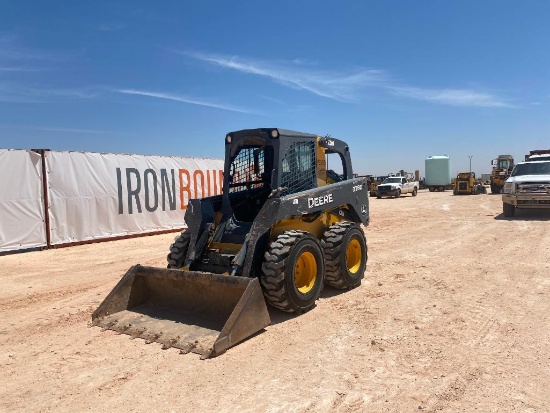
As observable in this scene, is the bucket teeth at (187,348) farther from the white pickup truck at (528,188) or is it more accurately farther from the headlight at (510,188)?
the headlight at (510,188)

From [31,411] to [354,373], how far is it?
2.73 m

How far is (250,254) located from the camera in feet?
17.2

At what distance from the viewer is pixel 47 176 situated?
12.3m

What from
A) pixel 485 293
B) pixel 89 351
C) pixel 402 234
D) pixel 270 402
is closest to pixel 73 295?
pixel 89 351

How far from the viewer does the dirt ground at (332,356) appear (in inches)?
134

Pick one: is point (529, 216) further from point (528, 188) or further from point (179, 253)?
point (179, 253)

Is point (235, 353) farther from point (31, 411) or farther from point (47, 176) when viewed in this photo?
point (47, 176)

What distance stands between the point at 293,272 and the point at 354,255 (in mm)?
2151

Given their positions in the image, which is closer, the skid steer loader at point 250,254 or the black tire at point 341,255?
the skid steer loader at point 250,254

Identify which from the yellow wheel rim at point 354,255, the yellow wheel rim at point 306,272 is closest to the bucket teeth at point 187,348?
the yellow wheel rim at point 306,272

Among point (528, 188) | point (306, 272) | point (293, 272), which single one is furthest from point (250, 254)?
point (528, 188)

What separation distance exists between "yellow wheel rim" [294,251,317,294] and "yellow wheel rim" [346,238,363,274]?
50.9 inches

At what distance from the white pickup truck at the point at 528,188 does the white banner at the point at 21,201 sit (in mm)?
15761

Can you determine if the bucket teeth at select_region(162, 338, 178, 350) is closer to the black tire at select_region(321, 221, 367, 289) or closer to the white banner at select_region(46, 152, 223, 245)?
the black tire at select_region(321, 221, 367, 289)
